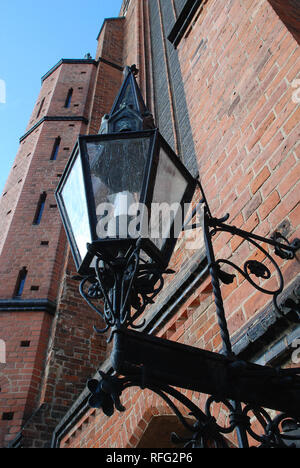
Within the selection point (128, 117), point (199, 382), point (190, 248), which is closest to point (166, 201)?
point (128, 117)

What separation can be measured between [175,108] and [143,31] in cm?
686

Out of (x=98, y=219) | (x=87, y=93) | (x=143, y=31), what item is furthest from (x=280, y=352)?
(x=143, y=31)

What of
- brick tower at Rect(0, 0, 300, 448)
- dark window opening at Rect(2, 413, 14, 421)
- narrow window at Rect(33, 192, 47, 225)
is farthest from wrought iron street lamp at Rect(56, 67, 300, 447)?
narrow window at Rect(33, 192, 47, 225)

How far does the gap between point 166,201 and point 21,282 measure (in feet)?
18.8

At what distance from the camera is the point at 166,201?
1.78 m

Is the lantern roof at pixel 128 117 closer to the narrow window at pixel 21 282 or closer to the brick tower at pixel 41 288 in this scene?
the brick tower at pixel 41 288

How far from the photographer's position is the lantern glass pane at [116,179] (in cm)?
161

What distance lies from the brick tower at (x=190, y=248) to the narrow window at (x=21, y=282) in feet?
0.08

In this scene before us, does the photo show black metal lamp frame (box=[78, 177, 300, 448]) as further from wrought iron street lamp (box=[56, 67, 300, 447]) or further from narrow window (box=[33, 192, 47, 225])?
narrow window (box=[33, 192, 47, 225])

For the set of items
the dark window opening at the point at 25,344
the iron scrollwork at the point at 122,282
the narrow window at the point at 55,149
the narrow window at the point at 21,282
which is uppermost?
the narrow window at the point at 55,149

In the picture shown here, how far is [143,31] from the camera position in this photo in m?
13.1

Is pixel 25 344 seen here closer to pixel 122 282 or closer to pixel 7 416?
pixel 7 416

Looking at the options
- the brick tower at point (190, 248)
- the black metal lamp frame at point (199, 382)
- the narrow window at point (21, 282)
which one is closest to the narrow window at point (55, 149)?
the brick tower at point (190, 248)

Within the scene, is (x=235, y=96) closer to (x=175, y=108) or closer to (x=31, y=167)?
(x=175, y=108)
